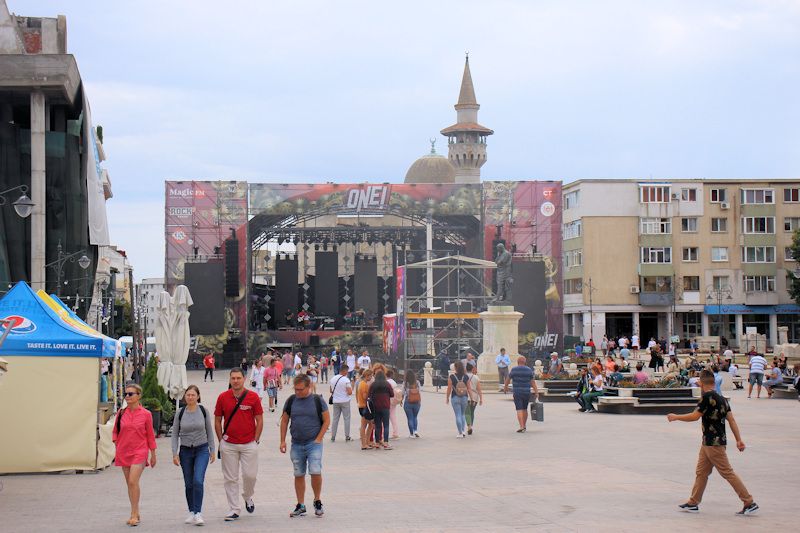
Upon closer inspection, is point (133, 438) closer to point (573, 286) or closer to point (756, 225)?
point (573, 286)

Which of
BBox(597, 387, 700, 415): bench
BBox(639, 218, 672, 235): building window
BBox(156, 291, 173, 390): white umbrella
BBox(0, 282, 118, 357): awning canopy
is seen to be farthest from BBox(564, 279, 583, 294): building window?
BBox(0, 282, 118, 357): awning canopy

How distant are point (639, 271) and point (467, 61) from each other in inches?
1419

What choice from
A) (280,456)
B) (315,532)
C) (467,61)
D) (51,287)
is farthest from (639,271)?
(315,532)

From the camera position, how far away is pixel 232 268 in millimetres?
59094

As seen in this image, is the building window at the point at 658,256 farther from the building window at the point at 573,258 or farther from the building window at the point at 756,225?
the building window at the point at 756,225

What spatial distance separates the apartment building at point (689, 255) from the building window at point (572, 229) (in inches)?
36.4

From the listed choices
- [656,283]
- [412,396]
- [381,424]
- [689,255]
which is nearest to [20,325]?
[381,424]

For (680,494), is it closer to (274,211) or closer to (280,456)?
(280,456)

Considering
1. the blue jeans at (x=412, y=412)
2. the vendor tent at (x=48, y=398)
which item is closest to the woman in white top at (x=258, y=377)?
the blue jeans at (x=412, y=412)

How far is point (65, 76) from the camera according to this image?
33.3 m

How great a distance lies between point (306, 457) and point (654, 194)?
69.3 meters

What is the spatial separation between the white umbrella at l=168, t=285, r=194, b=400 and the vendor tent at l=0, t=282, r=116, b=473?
5358mm

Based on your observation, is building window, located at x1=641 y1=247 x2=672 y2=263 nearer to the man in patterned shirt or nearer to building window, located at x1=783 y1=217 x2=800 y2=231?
building window, located at x1=783 y1=217 x2=800 y2=231

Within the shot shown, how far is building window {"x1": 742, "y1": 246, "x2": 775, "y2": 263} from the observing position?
77.6 metres
